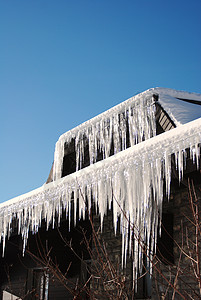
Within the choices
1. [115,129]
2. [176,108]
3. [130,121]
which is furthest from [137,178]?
[115,129]

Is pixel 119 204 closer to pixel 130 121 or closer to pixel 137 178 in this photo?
pixel 137 178

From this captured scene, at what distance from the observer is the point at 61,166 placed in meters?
7.80

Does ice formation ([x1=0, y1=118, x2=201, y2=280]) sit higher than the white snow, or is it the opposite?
the white snow

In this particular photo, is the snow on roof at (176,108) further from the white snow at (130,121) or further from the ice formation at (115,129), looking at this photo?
the ice formation at (115,129)

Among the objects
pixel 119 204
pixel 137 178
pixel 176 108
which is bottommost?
pixel 119 204

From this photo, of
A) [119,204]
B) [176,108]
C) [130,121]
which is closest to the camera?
[119,204]

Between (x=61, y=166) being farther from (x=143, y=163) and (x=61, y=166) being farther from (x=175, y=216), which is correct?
(x=143, y=163)

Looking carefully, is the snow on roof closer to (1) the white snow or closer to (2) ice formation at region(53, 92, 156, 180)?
(1) the white snow

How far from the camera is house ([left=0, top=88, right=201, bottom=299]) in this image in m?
3.30

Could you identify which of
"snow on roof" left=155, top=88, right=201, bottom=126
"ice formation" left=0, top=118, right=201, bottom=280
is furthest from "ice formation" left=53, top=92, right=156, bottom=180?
→ "ice formation" left=0, top=118, right=201, bottom=280

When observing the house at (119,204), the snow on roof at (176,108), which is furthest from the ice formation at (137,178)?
the snow on roof at (176,108)

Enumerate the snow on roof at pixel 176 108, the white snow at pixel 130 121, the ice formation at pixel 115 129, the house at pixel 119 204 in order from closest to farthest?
the house at pixel 119 204
the snow on roof at pixel 176 108
the white snow at pixel 130 121
the ice formation at pixel 115 129

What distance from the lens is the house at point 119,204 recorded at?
10.8 ft

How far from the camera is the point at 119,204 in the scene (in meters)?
3.93
